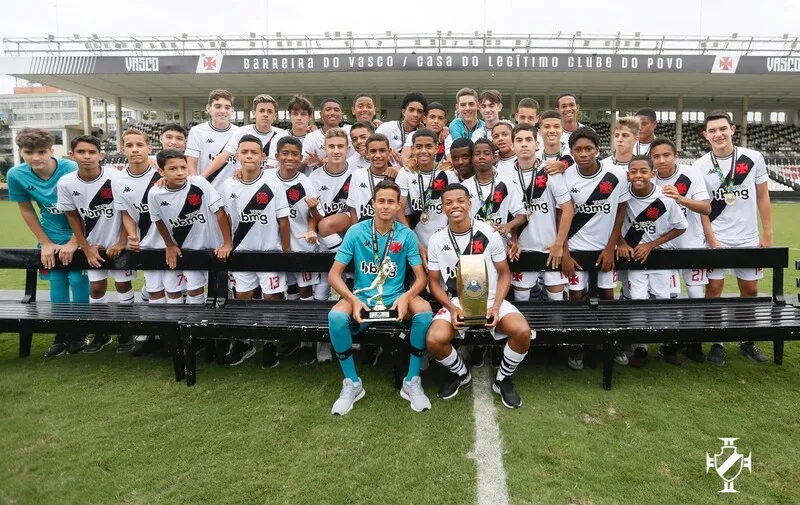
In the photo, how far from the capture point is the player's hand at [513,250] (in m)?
3.79

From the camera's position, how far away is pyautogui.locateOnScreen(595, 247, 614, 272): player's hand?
375 cm

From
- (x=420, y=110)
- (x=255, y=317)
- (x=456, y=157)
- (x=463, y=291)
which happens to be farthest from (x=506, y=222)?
(x=255, y=317)

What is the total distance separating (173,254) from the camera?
3.96 m

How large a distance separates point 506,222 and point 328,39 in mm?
23494

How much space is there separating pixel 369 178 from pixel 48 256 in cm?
277

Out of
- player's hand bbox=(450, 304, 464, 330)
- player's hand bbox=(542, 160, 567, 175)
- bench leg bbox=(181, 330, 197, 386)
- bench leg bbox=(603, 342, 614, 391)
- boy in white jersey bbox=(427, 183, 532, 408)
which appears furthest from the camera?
player's hand bbox=(542, 160, 567, 175)

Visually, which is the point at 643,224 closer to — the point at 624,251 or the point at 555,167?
the point at 624,251

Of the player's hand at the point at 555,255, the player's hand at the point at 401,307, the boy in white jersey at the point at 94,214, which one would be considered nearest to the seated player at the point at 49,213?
the boy in white jersey at the point at 94,214

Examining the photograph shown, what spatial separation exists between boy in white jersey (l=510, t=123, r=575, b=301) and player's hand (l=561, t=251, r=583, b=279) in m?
0.04

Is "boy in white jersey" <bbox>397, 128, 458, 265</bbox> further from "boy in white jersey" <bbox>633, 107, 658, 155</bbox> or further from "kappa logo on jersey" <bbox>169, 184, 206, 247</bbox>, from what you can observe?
"boy in white jersey" <bbox>633, 107, 658, 155</bbox>

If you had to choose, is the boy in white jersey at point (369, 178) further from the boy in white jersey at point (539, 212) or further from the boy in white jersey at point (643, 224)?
the boy in white jersey at point (643, 224)

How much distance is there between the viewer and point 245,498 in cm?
230

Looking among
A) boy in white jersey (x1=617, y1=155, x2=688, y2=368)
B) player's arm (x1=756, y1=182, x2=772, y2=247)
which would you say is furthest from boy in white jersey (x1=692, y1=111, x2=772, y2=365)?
boy in white jersey (x1=617, y1=155, x2=688, y2=368)

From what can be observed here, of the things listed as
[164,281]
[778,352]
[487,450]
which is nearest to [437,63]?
[164,281]
